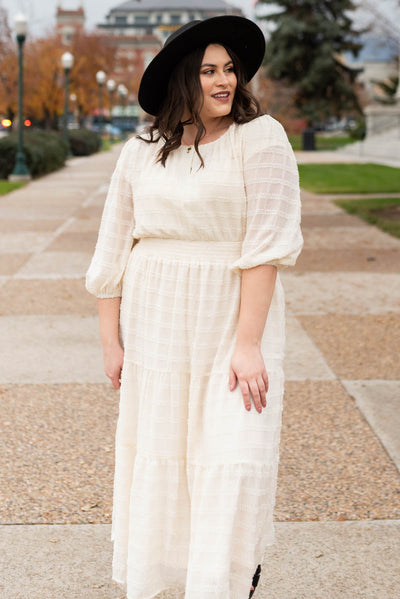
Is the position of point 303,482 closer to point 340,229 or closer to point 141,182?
point 141,182

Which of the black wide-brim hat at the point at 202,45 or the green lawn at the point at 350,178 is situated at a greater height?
the black wide-brim hat at the point at 202,45

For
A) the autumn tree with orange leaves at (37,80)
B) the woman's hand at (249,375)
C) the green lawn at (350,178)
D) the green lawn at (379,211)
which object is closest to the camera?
the woman's hand at (249,375)

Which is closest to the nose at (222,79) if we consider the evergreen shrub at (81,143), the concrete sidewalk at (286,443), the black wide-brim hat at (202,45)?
the black wide-brim hat at (202,45)

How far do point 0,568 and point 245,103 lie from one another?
1.83m

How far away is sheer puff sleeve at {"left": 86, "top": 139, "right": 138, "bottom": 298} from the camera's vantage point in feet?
8.34

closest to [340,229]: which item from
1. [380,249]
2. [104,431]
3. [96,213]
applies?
[380,249]

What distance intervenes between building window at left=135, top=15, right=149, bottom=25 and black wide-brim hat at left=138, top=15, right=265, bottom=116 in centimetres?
17292

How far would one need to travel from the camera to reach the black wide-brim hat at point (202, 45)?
2.34 m

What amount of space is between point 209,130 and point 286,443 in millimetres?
2246

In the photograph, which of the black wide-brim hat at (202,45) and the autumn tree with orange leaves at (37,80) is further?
the autumn tree with orange leaves at (37,80)

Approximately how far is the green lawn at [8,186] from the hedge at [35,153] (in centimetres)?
112

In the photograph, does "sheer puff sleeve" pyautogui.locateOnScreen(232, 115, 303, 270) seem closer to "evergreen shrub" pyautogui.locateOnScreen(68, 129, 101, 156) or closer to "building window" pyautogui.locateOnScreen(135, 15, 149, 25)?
"evergreen shrub" pyautogui.locateOnScreen(68, 129, 101, 156)

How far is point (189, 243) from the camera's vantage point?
2393 mm

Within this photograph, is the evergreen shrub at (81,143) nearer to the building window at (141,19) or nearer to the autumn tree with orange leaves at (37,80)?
the autumn tree with orange leaves at (37,80)
